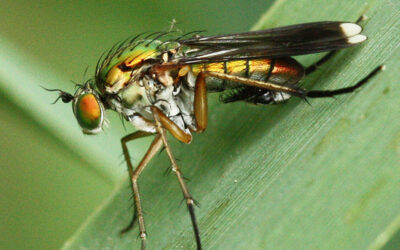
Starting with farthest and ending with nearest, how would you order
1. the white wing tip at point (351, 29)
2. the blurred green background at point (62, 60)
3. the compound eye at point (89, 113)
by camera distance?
the blurred green background at point (62, 60) < the compound eye at point (89, 113) < the white wing tip at point (351, 29)

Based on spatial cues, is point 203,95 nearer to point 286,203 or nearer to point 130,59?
point 130,59

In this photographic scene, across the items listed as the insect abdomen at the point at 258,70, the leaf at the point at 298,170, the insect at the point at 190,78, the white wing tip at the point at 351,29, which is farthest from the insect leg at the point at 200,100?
the white wing tip at the point at 351,29

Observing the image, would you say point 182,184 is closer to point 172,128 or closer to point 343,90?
point 172,128

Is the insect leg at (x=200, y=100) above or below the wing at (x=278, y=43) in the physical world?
below

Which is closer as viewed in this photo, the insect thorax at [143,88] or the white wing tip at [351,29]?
the white wing tip at [351,29]

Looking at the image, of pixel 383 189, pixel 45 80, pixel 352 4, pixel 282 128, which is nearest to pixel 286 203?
pixel 383 189

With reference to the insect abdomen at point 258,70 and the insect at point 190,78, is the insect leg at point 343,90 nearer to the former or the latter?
the insect at point 190,78
